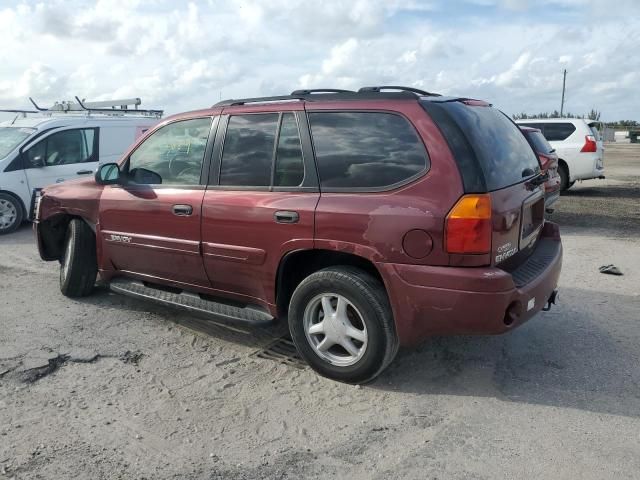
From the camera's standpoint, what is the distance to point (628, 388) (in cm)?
375

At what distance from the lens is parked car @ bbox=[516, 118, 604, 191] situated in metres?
13.3

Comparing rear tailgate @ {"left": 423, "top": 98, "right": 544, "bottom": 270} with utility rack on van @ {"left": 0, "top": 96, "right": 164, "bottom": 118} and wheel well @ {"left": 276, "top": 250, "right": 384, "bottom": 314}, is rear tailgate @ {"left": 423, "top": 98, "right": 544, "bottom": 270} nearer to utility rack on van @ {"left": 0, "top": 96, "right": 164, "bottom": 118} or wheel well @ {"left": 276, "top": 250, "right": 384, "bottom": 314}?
wheel well @ {"left": 276, "top": 250, "right": 384, "bottom": 314}

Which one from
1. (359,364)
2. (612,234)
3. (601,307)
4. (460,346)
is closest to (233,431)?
(359,364)

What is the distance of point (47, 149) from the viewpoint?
9.62 metres

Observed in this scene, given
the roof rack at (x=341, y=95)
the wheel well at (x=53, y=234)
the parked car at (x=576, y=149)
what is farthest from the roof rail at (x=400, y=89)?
the parked car at (x=576, y=149)

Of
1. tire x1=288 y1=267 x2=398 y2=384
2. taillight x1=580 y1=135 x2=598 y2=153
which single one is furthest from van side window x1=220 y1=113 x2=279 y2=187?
taillight x1=580 y1=135 x2=598 y2=153

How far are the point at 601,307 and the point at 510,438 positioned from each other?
8.81ft

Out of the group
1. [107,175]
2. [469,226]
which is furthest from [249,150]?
[469,226]

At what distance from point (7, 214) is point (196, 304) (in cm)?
623

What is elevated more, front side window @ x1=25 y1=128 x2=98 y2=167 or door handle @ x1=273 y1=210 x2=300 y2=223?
front side window @ x1=25 y1=128 x2=98 y2=167

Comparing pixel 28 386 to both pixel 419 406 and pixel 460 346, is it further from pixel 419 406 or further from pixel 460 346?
pixel 460 346

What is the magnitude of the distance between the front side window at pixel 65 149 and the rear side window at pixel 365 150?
713cm

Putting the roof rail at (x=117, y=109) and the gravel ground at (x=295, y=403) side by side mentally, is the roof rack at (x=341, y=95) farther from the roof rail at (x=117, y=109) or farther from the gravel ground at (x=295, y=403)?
the roof rail at (x=117, y=109)

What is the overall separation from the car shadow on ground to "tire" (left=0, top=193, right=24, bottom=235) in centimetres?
747
